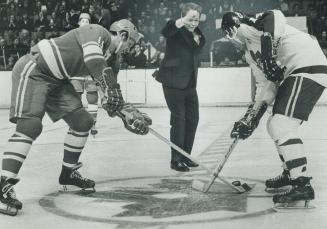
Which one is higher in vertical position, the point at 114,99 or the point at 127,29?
the point at 127,29

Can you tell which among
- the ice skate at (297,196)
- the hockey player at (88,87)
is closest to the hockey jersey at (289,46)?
the ice skate at (297,196)

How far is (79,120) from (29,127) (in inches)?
18.6

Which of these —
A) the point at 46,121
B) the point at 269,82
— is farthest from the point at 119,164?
the point at 46,121

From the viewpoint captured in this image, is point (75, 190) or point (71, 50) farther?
Answer: point (75, 190)

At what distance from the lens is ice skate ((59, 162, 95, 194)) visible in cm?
405

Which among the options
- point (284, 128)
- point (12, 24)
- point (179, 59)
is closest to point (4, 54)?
point (12, 24)

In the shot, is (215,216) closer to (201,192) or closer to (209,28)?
(201,192)

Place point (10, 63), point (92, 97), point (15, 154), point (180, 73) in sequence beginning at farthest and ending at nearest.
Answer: point (10, 63), point (92, 97), point (180, 73), point (15, 154)

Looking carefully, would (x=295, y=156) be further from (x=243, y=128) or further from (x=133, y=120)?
(x=133, y=120)

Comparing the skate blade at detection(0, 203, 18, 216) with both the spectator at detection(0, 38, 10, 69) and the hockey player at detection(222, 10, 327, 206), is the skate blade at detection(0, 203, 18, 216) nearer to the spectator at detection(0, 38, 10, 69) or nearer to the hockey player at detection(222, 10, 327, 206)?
the hockey player at detection(222, 10, 327, 206)

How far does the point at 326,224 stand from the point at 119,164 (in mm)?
2490

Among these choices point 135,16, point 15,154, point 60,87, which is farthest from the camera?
point 135,16

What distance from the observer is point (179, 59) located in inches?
204

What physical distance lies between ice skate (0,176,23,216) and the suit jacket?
204cm
